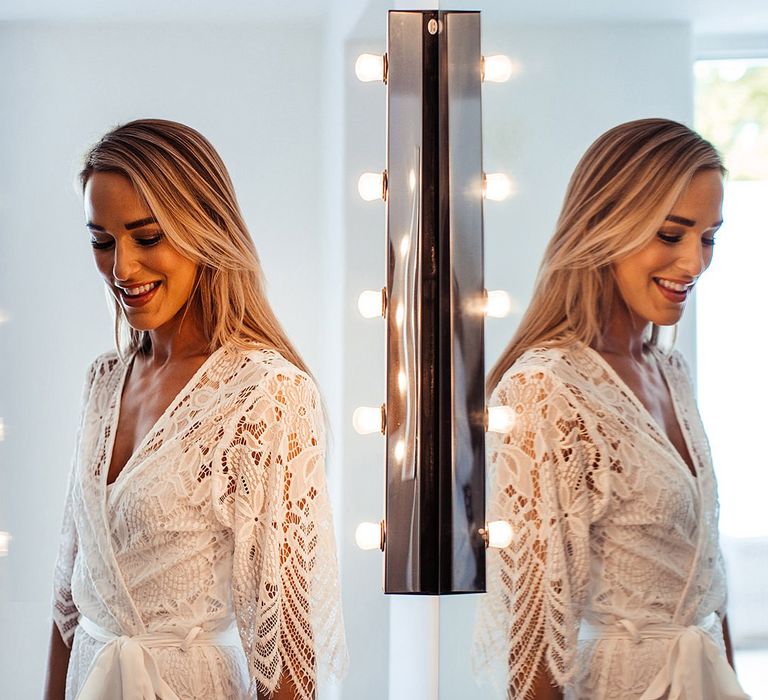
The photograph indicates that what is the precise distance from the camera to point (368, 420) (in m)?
1.13

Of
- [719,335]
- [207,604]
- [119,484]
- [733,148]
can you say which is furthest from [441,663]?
[733,148]

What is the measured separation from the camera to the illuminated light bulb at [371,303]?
112 centimetres

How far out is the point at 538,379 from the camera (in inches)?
39.4

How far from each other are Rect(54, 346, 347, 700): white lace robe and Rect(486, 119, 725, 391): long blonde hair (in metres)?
0.28

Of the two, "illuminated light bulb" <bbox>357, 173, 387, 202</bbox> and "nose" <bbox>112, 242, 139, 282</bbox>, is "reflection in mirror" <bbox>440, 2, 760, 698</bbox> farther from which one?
"nose" <bbox>112, 242, 139, 282</bbox>

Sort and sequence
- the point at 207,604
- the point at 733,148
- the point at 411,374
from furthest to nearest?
the point at 411,374 < the point at 207,604 < the point at 733,148

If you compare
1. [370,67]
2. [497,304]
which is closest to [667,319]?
[497,304]

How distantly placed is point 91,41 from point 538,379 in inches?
23.6

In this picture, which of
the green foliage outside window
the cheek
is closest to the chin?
the green foliage outside window

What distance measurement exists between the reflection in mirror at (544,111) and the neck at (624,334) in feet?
0.14

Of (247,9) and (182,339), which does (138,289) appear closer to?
(182,339)

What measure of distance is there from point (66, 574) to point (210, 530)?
172 mm

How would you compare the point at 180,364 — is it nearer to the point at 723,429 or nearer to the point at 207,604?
the point at 207,604

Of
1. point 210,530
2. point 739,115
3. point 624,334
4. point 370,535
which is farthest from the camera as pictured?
point 370,535
